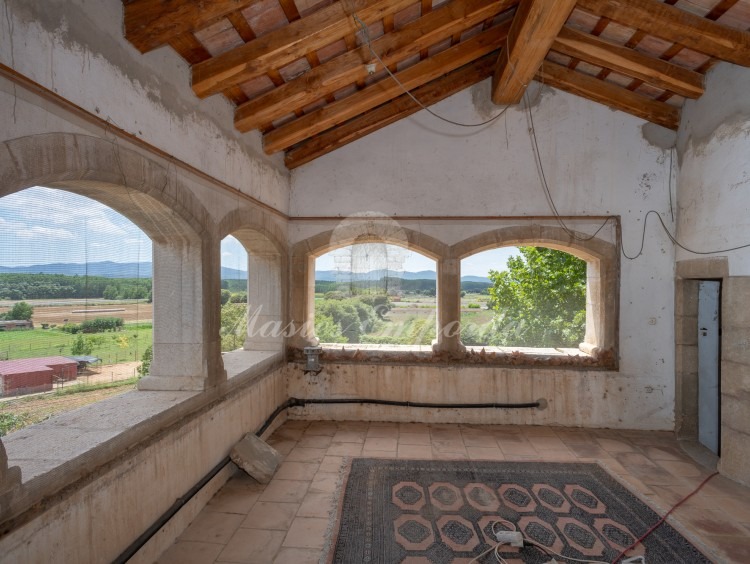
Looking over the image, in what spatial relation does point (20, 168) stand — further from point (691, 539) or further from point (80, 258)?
point (691, 539)

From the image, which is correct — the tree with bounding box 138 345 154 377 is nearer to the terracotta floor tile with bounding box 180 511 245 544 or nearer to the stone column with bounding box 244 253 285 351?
the terracotta floor tile with bounding box 180 511 245 544

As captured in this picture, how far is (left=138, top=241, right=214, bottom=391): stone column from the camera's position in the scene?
3322 mm

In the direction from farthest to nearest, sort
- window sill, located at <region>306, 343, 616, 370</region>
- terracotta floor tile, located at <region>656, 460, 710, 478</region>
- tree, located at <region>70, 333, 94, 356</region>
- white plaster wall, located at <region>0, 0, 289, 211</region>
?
window sill, located at <region>306, 343, 616, 370</region> < terracotta floor tile, located at <region>656, 460, 710, 478</region> < tree, located at <region>70, 333, 94, 356</region> < white plaster wall, located at <region>0, 0, 289, 211</region>

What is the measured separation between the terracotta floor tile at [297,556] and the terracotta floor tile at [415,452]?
5.20 ft

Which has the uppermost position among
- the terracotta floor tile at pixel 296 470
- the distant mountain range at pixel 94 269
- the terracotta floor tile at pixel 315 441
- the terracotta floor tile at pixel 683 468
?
the distant mountain range at pixel 94 269

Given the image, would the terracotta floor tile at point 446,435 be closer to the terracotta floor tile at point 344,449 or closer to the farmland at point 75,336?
the terracotta floor tile at point 344,449

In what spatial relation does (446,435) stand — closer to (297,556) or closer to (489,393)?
(489,393)

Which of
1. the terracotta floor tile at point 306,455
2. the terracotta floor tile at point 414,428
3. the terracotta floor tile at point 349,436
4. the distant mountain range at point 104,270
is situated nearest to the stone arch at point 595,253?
the distant mountain range at point 104,270

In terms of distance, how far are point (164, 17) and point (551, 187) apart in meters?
4.48

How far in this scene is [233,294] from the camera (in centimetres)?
455

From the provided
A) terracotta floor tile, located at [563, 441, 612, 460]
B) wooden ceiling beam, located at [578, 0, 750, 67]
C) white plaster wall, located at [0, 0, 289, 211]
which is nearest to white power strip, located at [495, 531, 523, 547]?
terracotta floor tile, located at [563, 441, 612, 460]

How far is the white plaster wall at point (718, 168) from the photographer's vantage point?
3850 mm

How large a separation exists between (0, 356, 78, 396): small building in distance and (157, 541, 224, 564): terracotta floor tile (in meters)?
1.34

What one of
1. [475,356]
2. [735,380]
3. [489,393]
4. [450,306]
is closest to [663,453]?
[735,380]
